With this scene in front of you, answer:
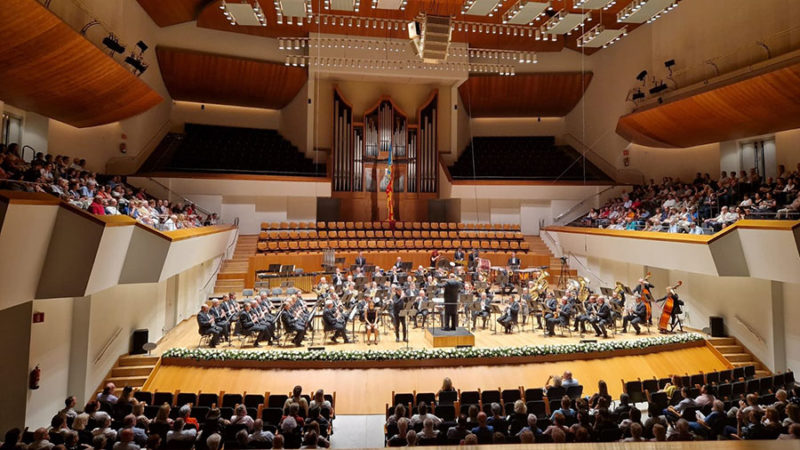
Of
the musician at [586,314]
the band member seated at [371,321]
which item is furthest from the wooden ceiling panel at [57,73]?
the musician at [586,314]

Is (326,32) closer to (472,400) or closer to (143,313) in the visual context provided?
(143,313)

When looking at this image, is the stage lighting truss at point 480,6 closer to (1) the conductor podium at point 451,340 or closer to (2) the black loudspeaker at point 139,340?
(1) the conductor podium at point 451,340

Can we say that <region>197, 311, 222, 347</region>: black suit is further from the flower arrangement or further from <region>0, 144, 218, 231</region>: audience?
<region>0, 144, 218, 231</region>: audience

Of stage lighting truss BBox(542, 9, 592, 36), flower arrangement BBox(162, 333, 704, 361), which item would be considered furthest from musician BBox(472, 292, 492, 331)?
stage lighting truss BBox(542, 9, 592, 36)

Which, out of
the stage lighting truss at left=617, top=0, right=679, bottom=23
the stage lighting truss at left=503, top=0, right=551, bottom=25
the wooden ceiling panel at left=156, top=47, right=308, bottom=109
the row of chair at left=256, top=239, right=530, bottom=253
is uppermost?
the wooden ceiling panel at left=156, top=47, right=308, bottom=109

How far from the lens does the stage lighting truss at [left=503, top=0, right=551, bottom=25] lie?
1127 cm

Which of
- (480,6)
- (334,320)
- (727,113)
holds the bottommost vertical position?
(334,320)

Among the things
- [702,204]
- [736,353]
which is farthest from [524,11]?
[736,353]

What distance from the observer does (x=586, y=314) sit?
38.3 feet

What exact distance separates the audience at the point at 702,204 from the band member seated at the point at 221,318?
34.6ft

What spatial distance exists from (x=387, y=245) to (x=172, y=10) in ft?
34.8

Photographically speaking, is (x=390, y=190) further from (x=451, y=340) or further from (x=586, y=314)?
(x=451, y=340)

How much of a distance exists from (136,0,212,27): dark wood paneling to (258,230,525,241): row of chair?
789 cm

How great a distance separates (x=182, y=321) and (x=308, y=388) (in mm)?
5505
